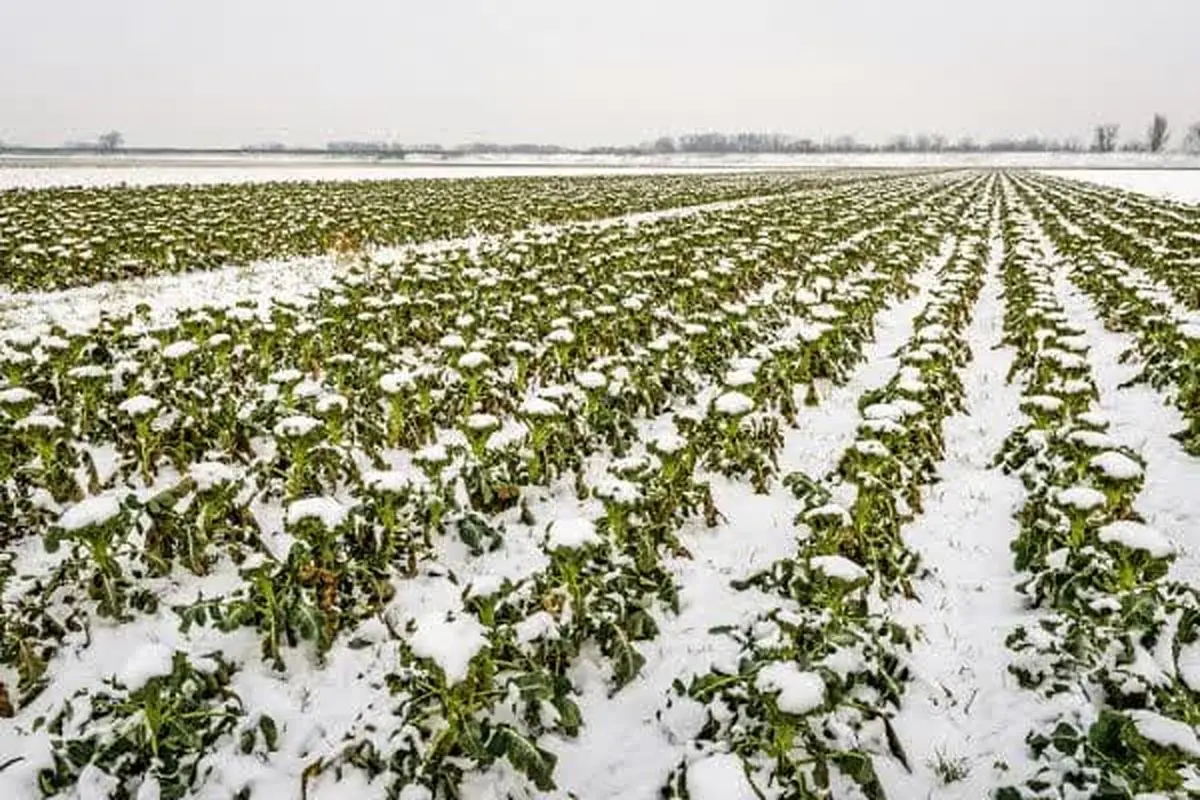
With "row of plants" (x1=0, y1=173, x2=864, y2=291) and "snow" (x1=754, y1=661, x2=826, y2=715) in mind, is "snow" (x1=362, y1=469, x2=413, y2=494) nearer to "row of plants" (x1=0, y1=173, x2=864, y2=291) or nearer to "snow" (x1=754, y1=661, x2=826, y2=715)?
"snow" (x1=754, y1=661, x2=826, y2=715)

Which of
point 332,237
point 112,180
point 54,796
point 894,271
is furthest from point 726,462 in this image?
point 112,180

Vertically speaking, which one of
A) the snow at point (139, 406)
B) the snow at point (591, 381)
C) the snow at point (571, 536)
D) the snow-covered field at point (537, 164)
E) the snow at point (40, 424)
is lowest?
the snow at point (571, 536)

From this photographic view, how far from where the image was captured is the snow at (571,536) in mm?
5105

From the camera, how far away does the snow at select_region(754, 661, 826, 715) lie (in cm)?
380

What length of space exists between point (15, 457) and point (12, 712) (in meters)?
3.60

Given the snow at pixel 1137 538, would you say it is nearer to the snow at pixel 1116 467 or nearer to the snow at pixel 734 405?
the snow at pixel 1116 467

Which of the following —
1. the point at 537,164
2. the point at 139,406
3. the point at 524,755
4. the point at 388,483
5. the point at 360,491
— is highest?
the point at 537,164

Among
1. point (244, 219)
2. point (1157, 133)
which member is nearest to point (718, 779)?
point (244, 219)

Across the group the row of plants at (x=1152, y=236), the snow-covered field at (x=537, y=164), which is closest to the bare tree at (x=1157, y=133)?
the snow-covered field at (x=537, y=164)

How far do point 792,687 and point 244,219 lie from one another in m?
28.8

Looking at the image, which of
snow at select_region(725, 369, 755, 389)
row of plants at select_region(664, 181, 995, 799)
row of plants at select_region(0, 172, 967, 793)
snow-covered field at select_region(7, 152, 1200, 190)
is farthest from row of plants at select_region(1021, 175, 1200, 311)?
snow-covered field at select_region(7, 152, 1200, 190)

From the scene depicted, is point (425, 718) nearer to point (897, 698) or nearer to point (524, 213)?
point (897, 698)

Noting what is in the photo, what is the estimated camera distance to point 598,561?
233 inches

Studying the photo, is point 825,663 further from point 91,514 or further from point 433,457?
point 91,514
